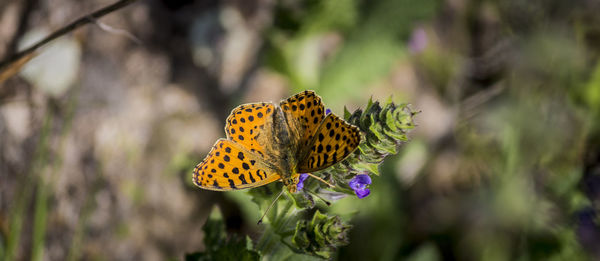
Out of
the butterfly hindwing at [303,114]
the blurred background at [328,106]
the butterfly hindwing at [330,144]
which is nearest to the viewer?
the butterfly hindwing at [330,144]

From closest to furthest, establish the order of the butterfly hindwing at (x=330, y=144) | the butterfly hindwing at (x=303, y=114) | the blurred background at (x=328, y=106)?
the butterfly hindwing at (x=330, y=144), the butterfly hindwing at (x=303, y=114), the blurred background at (x=328, y=106)

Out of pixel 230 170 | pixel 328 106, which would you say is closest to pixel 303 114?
pixel 230 170

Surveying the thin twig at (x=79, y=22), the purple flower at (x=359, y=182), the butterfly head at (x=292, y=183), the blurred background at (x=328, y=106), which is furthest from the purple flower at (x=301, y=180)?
the blurred background at (x=328, y=106)

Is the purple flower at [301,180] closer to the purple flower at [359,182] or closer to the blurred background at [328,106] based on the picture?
the purple flower at [359,182]

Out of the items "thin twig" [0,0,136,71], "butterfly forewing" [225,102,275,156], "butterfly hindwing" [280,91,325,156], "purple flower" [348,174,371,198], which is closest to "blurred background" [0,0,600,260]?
"thin twig" [0,0,136,71]

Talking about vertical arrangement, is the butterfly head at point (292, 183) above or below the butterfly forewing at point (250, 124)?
below

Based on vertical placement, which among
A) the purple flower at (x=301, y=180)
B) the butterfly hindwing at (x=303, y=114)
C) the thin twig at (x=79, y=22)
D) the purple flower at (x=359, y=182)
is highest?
the thin twig at (x=79, y=22)

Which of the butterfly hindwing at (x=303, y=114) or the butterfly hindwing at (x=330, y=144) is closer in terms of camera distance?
the butterfly hindwing at (x=330, y=144)

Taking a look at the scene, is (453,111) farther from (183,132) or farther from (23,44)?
(23,44)

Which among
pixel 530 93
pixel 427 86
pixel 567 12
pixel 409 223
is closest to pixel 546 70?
pixel 530 93
